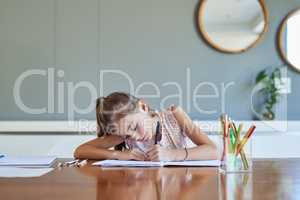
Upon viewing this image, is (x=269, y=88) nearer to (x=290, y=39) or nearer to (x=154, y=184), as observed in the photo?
(x=290, y=39)

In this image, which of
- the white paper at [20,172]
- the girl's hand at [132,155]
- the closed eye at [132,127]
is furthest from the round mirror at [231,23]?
the white paper at [20,172]

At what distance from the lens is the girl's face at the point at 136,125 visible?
5.41 ft

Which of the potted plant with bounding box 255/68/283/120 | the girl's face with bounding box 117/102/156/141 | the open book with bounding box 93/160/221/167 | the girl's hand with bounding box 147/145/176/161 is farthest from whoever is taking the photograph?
the potted plant with bounding box 255/68/283/120

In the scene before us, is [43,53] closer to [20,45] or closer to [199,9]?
[20,45]

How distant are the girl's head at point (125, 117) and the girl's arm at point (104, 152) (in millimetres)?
60

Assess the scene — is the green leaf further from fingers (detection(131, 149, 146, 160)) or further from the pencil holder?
the pencil holder

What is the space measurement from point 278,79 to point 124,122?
5.88 feet

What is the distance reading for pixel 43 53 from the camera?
120 inches

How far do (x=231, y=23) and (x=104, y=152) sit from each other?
176cm

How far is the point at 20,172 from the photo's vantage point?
126cm

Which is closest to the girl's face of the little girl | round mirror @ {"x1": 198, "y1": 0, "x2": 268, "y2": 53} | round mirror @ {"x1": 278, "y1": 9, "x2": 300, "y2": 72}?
the little girl

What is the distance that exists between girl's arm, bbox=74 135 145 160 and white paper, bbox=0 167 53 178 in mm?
329

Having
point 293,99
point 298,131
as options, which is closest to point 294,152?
point 298,131

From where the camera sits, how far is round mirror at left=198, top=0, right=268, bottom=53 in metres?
3.02
